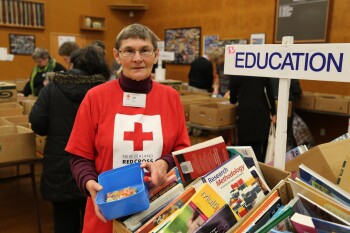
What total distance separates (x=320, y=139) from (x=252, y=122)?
2118mm

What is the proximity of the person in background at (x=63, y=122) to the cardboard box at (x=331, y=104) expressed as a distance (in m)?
3.18

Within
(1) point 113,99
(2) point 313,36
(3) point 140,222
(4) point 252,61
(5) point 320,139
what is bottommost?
(5) point 320,139

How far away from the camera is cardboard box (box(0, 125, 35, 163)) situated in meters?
2.29

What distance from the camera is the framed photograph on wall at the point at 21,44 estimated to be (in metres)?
6.72

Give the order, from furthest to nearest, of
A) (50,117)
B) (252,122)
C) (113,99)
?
(252,122), (50,117), (113,99)

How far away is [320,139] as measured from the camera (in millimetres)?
5195

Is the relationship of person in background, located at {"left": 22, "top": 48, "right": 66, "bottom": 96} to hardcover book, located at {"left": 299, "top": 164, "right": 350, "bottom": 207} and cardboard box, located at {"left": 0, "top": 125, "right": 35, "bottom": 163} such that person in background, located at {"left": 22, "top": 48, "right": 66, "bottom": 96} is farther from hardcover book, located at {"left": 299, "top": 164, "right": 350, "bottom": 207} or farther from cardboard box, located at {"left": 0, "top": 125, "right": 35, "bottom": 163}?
hardcover book, located at {"left": 299, "top": 164, "right": 350, "bottom": 207}

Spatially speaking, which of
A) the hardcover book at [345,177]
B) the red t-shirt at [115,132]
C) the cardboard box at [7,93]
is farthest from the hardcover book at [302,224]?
the cardboard box at [7,93]

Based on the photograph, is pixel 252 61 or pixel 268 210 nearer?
pixel 268 210

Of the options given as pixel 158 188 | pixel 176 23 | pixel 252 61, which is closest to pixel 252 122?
pixel 252 61

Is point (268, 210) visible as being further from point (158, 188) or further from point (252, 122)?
point (252, 122)

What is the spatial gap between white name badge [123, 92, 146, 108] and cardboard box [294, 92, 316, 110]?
377 centimetres

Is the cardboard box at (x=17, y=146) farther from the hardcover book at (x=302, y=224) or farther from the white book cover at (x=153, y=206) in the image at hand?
the hardcover book at (x=302, y=224)

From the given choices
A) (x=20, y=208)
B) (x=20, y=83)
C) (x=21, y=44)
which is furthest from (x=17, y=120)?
(x=21, y=44)
